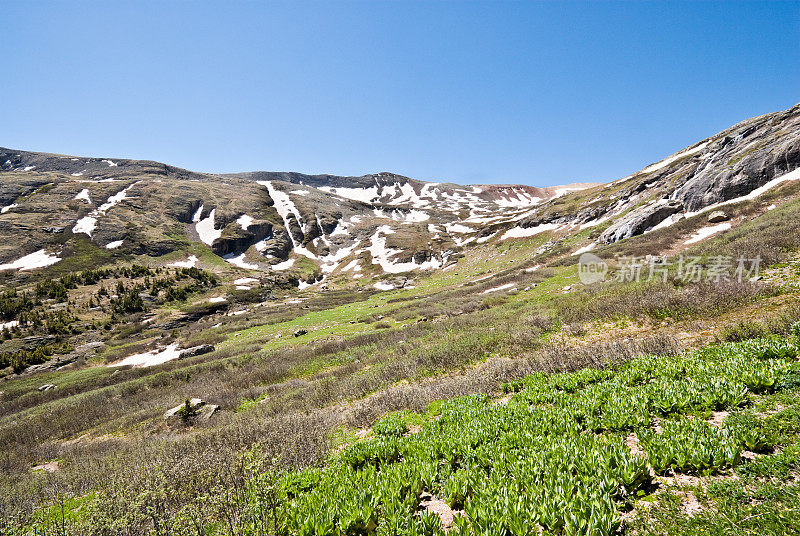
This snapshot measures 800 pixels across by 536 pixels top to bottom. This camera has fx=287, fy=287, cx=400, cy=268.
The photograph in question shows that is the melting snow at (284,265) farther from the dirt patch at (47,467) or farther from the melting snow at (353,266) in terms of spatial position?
the dirt patch at (47,467)

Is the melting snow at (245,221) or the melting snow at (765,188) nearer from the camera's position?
the melting snow at (765,188)

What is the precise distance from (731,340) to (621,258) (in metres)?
25.7

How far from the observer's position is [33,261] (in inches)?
2827

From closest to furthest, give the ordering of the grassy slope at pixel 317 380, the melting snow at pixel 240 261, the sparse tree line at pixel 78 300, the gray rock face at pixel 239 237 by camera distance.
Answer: the grassy slope at pixel 317 380, the sparse tree line at pixel 78 300, the melting snow at pixel 240 261, the gray rock face at pixel 239 237

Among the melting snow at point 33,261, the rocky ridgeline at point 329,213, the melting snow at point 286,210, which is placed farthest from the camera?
the melting snow at point 286,210

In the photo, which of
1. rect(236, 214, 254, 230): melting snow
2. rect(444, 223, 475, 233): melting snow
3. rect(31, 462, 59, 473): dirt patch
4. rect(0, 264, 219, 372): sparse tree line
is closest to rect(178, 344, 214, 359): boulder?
rect(0, 264, 219, 372): sparse tree line

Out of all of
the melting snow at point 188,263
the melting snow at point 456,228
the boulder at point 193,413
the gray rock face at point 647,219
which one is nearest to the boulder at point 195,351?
the boulder at point 193,413

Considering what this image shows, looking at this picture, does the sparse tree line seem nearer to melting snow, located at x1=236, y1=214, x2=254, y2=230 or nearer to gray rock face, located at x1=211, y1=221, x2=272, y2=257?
gray rock face, located at x1=211, y1=221, x2=272, y2=257

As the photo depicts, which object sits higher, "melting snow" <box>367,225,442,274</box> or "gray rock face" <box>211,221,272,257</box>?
"gray rock face" <box>211,221,272,257</box>

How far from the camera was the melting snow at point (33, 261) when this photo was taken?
6819 centimetres

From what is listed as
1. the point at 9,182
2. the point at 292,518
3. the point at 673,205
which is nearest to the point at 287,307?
the point at 292,518

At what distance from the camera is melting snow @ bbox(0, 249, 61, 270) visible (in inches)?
2685

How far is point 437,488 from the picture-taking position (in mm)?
5191

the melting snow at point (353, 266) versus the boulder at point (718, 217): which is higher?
the boulder at point (718, 217)
